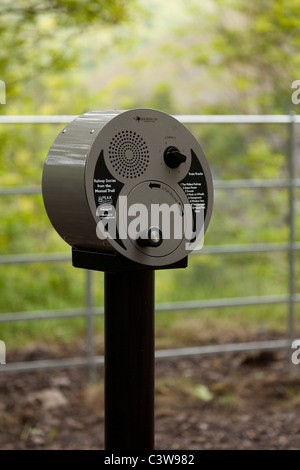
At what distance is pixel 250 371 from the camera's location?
4418 millimetres

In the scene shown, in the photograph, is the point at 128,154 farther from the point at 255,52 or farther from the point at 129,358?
the point at 255,52

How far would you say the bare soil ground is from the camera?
3.41 metres

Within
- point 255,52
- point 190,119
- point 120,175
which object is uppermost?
point 255,52

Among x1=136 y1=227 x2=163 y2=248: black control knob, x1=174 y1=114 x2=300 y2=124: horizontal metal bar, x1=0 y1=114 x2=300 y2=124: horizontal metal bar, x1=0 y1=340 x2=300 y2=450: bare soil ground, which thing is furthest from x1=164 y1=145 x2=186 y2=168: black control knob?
x1=174 y1=114 x2=300 y2=124: horizontal metal bar

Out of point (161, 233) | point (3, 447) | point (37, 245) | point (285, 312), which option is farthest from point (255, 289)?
point (161, 233)

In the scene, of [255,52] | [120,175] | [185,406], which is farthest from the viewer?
[255,52]

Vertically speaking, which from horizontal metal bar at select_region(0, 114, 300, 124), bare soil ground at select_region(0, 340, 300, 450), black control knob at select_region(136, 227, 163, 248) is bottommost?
bare soil ground at select_region(0, 340, 300, 450)

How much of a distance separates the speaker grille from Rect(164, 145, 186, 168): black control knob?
0.19 ft

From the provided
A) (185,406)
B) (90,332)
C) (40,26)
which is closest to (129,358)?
(185,406)

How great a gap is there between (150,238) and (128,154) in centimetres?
23

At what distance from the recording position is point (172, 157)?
2125 mm

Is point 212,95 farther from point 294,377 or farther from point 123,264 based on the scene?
point 123,264

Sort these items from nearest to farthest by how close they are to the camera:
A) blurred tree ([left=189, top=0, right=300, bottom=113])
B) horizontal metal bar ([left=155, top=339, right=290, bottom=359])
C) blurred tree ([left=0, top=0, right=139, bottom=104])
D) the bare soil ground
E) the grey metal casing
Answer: the grey metal casing → the bare soil ground → horizontal metal bar ([left=155, top=339, right=290, bottom=359]) → blurred tree ([left=0, top=0, right=139, bottom=104]) → blurred tree ([left=189, top=0, right=300, bottom=113])

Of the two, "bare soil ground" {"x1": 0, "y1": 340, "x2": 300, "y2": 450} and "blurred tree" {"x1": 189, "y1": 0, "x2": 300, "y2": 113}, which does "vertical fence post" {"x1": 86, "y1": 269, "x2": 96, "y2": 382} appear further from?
"blurred tree" {"x1": 189, "y1": 0, "x2": 300, "y2": 113}
